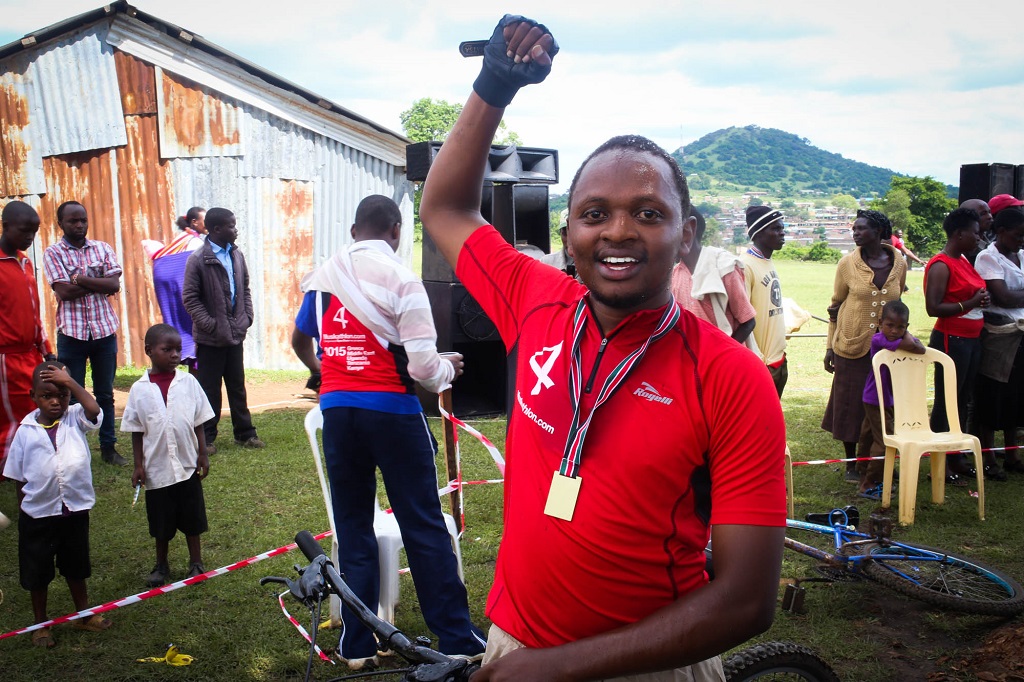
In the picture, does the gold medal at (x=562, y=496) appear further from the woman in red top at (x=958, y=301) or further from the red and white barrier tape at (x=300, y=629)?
Result: the woman in red top at (x=958, y=301)

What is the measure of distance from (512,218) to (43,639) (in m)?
6.66

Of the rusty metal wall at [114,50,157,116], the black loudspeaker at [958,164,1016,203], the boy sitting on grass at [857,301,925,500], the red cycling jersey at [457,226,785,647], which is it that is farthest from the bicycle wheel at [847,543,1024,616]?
the rusty metal wall at [114,50,157,116]

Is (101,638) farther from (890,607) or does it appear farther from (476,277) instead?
(890,607)

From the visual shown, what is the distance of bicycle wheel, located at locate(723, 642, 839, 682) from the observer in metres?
3.20

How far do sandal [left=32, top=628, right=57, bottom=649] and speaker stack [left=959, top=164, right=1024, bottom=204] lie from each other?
996 centimetres

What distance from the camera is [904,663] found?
4.25 m

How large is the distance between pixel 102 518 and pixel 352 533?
3.36m

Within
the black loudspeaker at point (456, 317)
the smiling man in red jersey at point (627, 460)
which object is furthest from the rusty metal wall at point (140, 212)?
the smiling man in red jersey at point (627, 460)

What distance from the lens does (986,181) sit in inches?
384

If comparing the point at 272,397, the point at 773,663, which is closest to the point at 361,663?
the point at 773,663

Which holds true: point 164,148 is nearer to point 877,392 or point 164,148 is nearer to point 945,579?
point 877,392

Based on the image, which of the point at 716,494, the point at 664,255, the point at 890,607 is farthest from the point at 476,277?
the point at 890,607

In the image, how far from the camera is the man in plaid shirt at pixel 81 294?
7.22 m

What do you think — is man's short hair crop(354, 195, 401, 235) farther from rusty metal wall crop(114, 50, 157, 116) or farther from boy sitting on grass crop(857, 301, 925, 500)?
rusty metal wall crop(114, 50, 157, 116)
